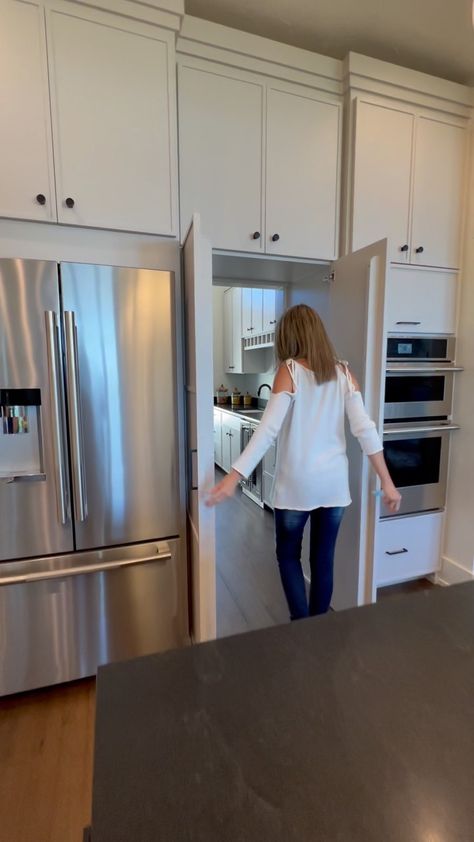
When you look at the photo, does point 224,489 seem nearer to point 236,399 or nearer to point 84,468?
point 84,468

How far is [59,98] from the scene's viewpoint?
1.49 m

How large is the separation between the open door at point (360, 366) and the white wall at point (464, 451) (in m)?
0.83

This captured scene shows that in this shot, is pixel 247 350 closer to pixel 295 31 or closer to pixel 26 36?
pixel 295 31

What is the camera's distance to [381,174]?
207 centimetres

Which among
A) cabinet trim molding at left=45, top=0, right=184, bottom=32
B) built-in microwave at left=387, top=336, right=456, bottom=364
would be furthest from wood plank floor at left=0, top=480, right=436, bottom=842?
cabinet trim molding at left=45, top=0, right=184, bottom=32

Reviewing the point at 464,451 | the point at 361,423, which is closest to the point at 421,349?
the point at 464,451

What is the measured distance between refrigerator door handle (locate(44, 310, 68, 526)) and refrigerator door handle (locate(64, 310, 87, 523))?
4cm

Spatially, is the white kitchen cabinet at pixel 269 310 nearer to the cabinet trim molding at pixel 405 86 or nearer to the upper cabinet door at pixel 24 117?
the cabinet trim molding at pixel 405 86

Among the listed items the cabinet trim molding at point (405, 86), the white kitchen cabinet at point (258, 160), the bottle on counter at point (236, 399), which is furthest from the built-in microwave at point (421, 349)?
the bottle on counter at point (236, 399)

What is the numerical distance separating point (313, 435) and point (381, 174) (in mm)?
1469

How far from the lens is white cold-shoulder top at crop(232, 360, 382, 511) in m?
1.54

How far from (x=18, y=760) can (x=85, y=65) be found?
2.52 meters

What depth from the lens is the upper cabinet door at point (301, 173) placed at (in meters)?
1.90

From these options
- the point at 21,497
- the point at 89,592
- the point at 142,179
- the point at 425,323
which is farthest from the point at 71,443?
the point at 425,323
